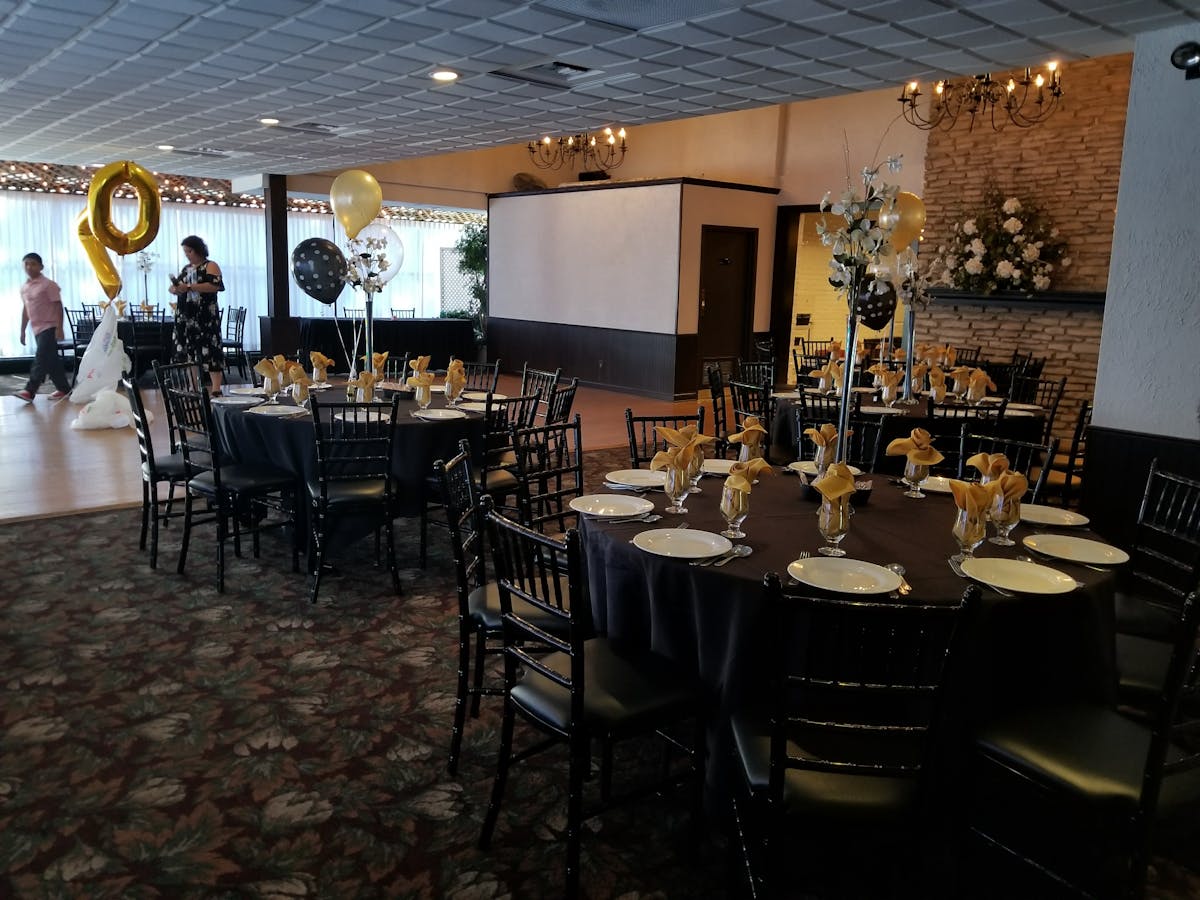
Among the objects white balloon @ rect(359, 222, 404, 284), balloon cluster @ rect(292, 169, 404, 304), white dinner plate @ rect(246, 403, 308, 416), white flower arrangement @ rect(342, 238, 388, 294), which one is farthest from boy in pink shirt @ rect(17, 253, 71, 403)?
white dinner plate @ rect(246, 403, 308, 416)

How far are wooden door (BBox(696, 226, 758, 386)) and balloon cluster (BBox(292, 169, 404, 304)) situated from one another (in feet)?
18.8

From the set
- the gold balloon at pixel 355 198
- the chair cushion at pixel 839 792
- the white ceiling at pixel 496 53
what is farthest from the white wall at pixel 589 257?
the chair cushion at pixel 839 792

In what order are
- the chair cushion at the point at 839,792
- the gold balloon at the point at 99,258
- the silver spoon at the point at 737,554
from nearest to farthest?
the chair cushion at the point at 839,792 → the silver spoon at the point at 737,554 → the gold balloon at the point at 99,258

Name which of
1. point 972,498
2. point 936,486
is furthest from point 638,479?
point 972,498

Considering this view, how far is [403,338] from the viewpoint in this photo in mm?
14258

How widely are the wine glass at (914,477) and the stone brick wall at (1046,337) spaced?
6425 mm

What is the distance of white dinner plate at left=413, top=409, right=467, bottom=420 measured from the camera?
16.1ft

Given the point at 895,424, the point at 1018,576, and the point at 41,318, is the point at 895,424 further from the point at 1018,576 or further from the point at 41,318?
the point at 41,318

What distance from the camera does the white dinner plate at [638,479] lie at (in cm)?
328

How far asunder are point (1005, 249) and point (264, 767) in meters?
9.00

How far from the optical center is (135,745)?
293cm

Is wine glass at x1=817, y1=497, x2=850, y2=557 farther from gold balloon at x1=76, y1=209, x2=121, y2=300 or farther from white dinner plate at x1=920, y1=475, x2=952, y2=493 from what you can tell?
gold balloon at x1=76, y1=209, x2=121, y2=300

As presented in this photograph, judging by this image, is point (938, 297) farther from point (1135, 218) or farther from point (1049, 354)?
point (1135, 218)

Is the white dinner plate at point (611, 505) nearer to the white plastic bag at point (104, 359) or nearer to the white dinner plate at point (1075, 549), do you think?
the white dinner plate at point (1075, 549)
